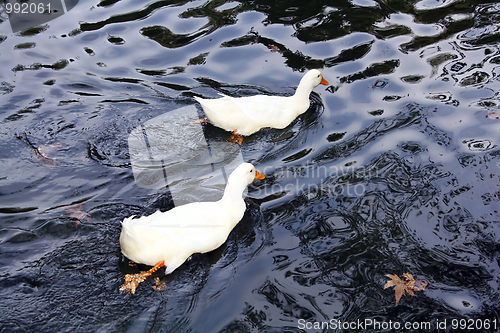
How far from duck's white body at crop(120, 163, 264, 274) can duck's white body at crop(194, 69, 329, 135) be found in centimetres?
140

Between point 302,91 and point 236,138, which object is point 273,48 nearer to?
point 302,91

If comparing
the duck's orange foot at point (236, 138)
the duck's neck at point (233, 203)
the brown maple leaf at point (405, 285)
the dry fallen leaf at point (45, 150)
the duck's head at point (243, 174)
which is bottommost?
the brown maple leaf at point (405, 285)

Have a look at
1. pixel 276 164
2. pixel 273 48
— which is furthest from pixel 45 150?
pixel 273 48

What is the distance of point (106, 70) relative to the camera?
24.2 feet

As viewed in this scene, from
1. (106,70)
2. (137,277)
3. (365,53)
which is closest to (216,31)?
(106,70)

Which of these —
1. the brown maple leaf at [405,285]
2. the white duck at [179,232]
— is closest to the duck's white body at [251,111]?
the white duck at [179,232]

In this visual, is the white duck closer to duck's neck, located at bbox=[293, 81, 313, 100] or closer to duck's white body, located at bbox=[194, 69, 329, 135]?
duck's white body, located at bbox=[194, 69, 329, 135]

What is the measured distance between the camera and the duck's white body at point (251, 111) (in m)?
5.95

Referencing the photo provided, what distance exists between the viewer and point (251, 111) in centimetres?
604

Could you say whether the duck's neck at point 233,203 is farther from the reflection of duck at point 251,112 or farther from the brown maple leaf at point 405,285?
the brown maple leaf at point 405,285

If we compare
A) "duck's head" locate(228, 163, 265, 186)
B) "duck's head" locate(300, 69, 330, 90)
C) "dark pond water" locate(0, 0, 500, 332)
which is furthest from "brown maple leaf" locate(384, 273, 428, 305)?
"duck's head" locate(300, 69, 330, 90)

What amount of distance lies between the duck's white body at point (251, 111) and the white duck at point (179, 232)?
4.60ft

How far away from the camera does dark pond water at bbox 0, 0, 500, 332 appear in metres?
3.93

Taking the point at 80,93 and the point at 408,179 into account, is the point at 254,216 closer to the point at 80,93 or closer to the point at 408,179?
the point at 408,179
